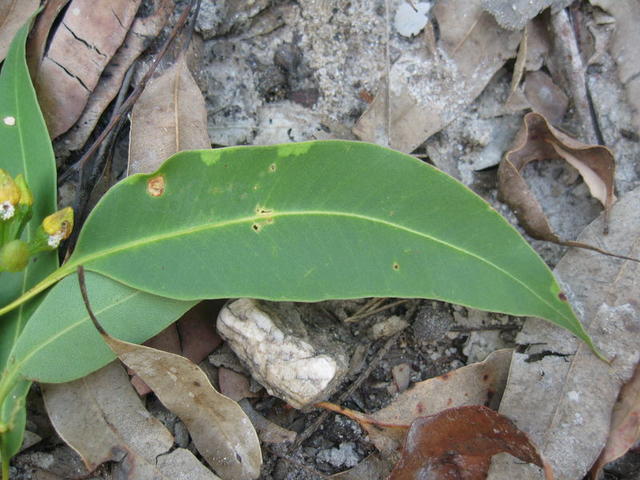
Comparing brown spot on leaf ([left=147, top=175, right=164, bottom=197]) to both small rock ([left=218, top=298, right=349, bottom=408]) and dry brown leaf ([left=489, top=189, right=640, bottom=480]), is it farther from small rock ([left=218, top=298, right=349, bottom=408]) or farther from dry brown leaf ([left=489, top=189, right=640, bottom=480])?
dry brown leaf ([left=489, top=189, right=640, bottom=480])

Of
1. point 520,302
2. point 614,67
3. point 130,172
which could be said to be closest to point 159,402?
point 130,172

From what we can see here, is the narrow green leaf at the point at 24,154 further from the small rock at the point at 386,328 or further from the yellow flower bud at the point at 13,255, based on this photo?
the small rock at the point at 386,328

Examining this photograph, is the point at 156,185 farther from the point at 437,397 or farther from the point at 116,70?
the point at 437,397

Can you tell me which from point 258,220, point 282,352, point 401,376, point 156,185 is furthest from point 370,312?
point 156,185

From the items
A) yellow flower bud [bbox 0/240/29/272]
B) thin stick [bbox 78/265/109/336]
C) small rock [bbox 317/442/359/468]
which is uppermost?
yellow flower bud [bbox 0/240/29/272]

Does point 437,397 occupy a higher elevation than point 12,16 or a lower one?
lower

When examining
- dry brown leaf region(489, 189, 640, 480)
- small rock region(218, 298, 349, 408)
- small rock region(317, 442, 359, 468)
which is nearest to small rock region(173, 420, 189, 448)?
small rock region(218, 298, 349, 408)
